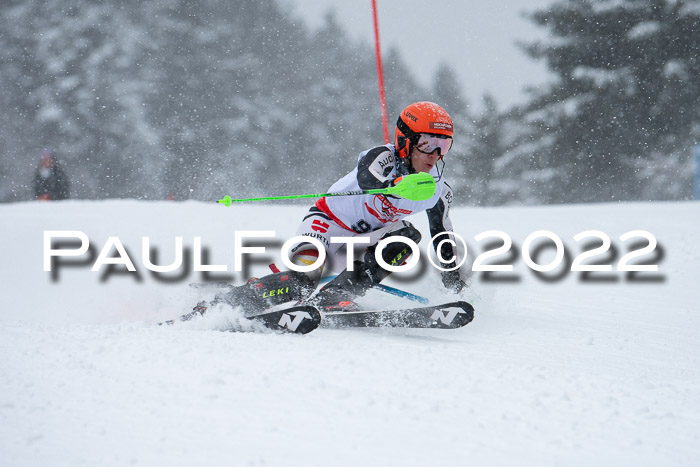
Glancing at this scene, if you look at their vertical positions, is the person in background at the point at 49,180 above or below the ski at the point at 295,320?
above

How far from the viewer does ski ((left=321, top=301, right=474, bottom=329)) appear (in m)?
4.07

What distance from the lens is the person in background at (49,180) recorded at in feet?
41.1

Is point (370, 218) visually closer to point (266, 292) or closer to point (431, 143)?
point (431, 143)

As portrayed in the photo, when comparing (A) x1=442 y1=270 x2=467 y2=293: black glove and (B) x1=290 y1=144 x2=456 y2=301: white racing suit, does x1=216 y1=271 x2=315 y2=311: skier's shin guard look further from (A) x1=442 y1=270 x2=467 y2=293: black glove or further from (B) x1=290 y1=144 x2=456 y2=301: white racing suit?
(A) x1=442 y1=270 x2=467 y2=293: black glove

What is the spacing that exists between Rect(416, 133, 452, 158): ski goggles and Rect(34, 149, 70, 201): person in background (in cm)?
1011

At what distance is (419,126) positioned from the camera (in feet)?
14.4

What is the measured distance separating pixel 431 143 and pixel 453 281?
3.56 ft

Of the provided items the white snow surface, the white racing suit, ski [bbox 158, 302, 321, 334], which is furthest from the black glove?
ski [bbox 158, 302, 321, 334]

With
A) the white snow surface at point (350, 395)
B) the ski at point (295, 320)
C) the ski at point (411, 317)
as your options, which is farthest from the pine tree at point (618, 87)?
the ski at point (295, 320)

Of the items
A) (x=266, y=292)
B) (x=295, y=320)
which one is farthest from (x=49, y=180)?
(x=295, y=320)

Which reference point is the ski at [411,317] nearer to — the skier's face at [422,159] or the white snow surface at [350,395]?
the white snow surface at [350,395]

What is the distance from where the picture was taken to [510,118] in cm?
2159

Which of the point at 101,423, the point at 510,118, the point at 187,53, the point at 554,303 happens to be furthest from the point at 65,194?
the point at 187,53

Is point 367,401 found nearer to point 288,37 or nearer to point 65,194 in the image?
point 65,194
